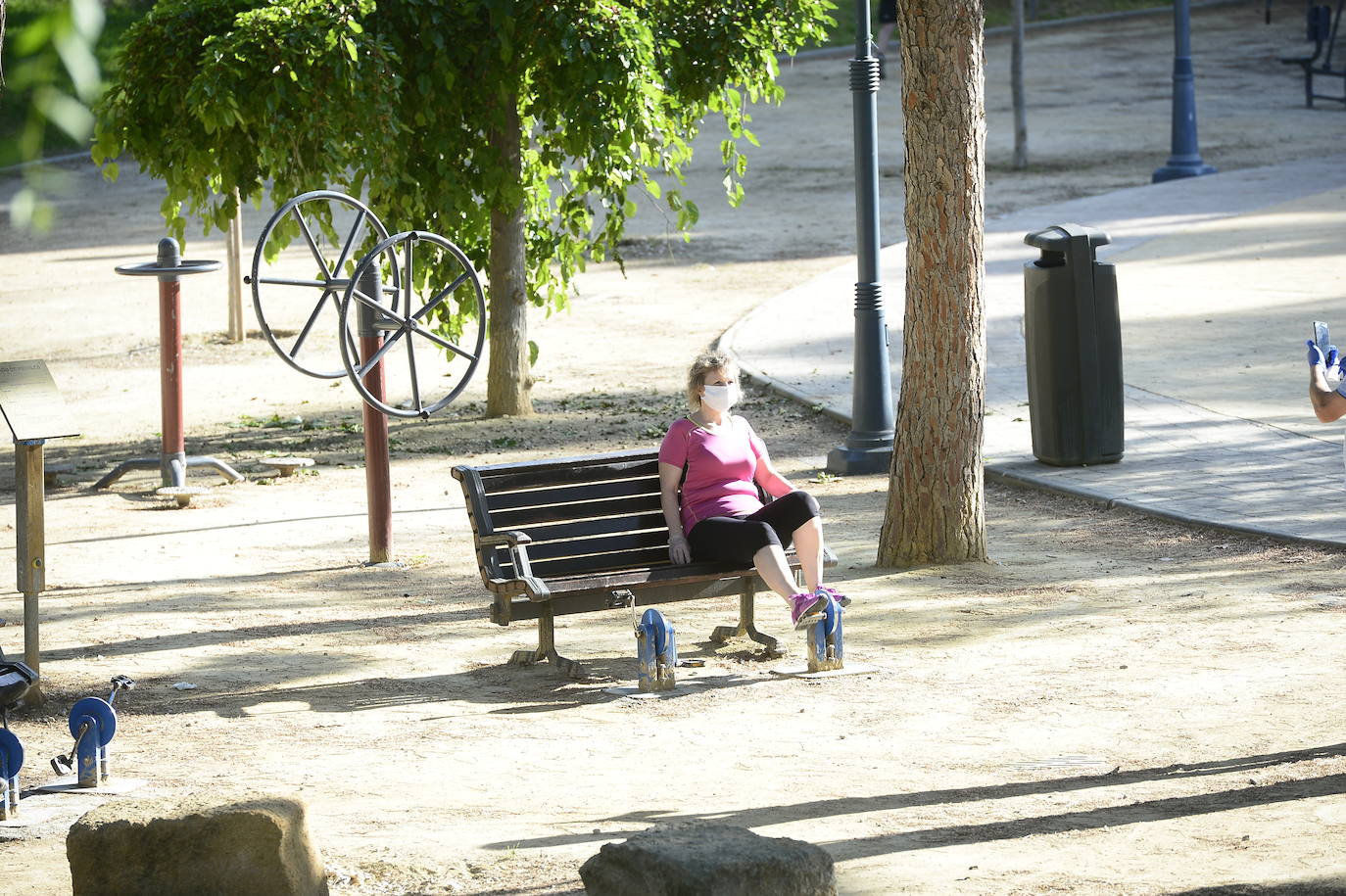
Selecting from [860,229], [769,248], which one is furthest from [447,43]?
[769,248]

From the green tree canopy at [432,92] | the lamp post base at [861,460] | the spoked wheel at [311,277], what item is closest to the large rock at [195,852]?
the spoked wheel at [311,277]

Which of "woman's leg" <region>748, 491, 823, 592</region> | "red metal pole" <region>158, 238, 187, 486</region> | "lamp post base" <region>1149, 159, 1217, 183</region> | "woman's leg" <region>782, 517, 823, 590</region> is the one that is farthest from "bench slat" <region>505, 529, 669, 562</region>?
"lamp post base" <region>1149, 159, 1217, 183</region>

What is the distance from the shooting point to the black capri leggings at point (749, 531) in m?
6.89

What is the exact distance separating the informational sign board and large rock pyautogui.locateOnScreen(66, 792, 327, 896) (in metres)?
2.47

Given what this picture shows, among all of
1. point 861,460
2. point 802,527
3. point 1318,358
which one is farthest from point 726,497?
point 861,460

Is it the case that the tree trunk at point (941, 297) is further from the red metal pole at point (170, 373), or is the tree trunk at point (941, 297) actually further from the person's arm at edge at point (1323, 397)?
the red metal pole at point (170, 373)

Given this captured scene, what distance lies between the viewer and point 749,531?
272 inches

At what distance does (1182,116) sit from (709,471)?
16264mm

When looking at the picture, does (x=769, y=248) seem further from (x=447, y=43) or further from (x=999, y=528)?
(x=999, y=528)

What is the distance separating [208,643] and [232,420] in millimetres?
A: 5766

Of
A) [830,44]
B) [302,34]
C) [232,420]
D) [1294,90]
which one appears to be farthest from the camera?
[830,44]

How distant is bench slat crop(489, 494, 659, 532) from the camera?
712cm

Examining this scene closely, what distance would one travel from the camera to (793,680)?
663 cm

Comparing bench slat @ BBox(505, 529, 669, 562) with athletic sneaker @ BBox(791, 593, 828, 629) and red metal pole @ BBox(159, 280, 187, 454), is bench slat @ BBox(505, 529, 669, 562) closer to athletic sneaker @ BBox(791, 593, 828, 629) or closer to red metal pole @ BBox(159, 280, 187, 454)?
athletic sneaker @ BBox(791, 593, 828, 629)
